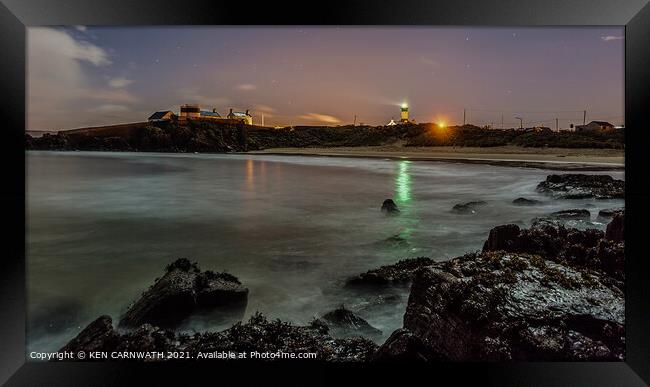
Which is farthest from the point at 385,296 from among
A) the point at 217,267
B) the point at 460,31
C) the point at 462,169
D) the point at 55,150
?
the point at 55,150

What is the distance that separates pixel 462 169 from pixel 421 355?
7.91 ft

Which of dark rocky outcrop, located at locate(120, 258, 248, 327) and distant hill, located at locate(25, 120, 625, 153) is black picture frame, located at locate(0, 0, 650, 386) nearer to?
dark rocky outcrop, located at locate(120, 258, 248, 327)

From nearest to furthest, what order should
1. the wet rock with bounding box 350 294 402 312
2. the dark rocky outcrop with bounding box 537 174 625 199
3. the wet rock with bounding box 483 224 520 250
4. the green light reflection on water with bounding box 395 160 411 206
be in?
the wet rock with bounding box 350 294 402 312
the wet rock with bounding box 483 224 520 250
the dark rocky outcrop with bounding box 537 174 625 199
the green light reflection on water with bounding box 395 160 411 206

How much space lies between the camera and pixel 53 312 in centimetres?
309

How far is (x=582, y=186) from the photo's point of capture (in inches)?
150

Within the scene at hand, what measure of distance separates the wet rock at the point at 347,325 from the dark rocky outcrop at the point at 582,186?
2358mm

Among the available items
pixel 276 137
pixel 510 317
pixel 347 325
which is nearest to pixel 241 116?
pixel 276 137

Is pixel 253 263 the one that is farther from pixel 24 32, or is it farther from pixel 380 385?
pixel 24 32

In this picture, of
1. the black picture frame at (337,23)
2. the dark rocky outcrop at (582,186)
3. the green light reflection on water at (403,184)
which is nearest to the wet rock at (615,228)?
the dark rocky outcrop at (582,186)

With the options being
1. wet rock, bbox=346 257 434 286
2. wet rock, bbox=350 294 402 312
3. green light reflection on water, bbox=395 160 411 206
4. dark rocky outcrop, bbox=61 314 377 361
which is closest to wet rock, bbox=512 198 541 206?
green light reflection on water, bbox=395 160 411 206

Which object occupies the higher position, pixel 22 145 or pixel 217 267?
pixel 22 145

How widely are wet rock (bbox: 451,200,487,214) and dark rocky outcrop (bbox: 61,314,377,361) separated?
1.74 metres

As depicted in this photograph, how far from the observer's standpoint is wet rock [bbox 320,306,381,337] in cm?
300

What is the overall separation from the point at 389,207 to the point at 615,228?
6.14 ft
